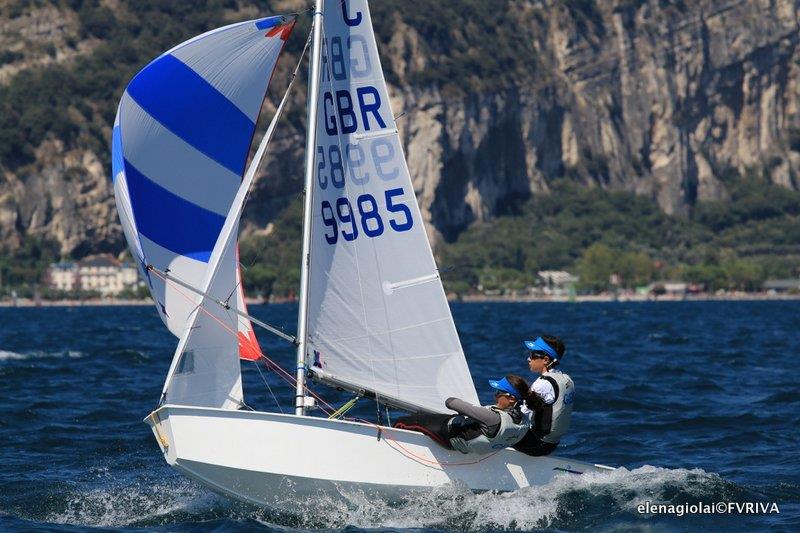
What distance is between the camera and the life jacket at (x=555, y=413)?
1302 cm

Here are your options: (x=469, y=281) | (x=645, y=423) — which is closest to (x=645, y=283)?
(x=469, y=281)

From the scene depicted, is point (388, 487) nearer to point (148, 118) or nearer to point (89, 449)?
point (148, 118)

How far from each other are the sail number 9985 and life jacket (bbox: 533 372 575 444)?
1998 mm

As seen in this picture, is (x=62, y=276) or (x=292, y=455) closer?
(x=292, y=455)

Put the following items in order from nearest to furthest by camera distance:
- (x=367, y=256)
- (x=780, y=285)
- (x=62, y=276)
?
(x=367, y=256), (x=62, y=276), (x=780, y=285)

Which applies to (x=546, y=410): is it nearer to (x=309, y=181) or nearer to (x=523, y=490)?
(x=523, y=490)

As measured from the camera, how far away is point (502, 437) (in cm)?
1257

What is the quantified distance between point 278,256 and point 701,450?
A: 504 feet

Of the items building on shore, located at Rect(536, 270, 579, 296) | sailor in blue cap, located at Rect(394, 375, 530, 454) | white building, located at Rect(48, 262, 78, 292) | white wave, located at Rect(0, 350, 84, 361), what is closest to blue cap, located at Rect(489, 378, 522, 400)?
sailor in blue cap, located at Rect(394, 375, 530, 454)

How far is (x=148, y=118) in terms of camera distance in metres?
13.1

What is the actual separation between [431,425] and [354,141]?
2724mm

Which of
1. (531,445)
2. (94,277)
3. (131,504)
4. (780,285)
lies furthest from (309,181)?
(780,285)

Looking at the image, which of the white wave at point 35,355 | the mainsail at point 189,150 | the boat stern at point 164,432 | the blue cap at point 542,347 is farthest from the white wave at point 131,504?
the white wave at point 35,355

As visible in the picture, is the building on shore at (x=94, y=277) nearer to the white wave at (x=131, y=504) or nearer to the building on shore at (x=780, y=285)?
the building on shore at (x=780, y=285)
